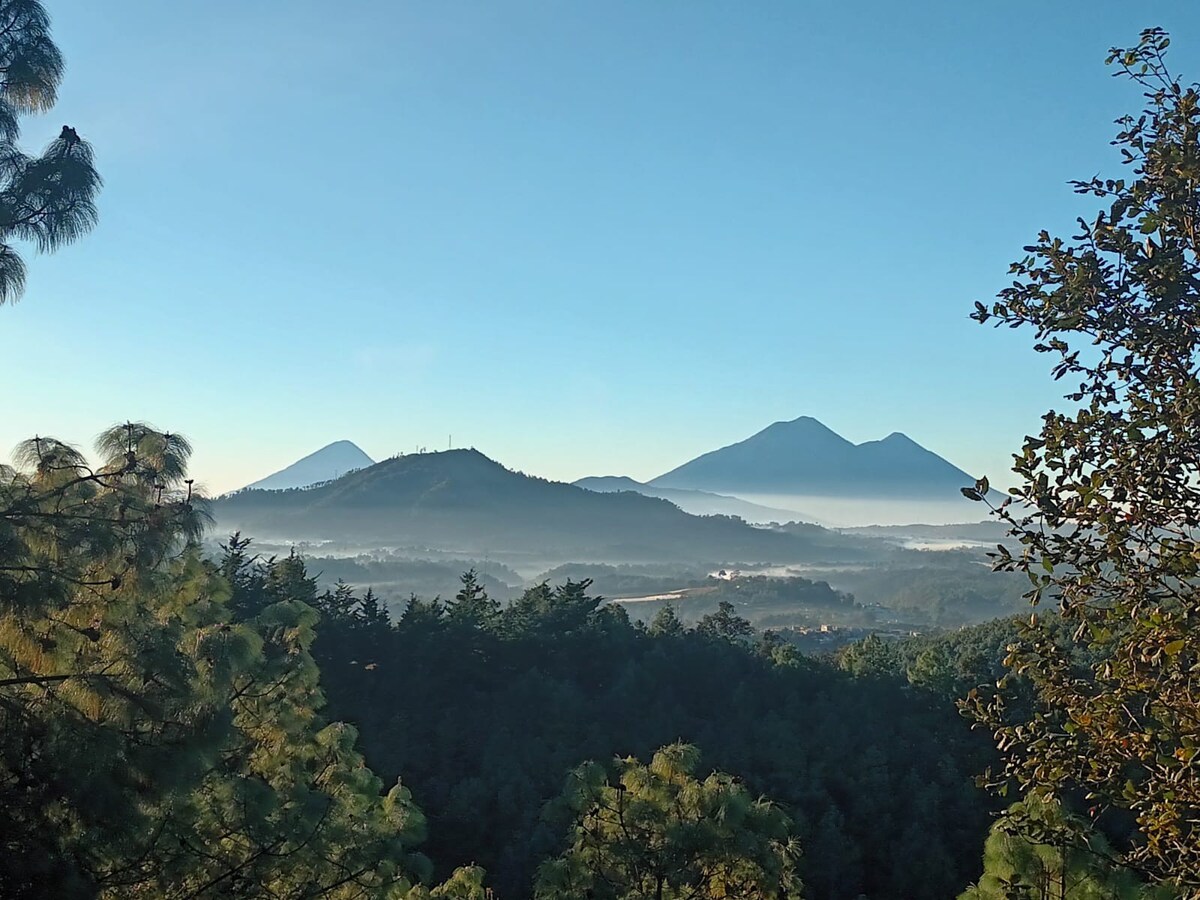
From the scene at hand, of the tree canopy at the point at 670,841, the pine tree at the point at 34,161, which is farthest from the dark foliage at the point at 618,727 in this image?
the pine tree at the point at 34,161

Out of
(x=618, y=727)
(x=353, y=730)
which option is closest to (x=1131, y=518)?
(x=353, y=730)

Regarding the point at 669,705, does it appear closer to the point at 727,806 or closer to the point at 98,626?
the point at 727,806

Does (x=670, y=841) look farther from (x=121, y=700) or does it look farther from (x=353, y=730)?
Answer: (x=121, y=700)

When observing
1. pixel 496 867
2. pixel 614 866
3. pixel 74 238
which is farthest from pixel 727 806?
pixel 496 867

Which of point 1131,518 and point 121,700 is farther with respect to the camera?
point 121,700

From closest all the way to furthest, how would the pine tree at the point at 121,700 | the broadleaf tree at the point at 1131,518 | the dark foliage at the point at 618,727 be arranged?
the broadleaf tree at the point at 1131,518
the pine tree at the point at 121,700
the dark foliage at the point at 618,727

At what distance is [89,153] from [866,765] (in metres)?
25.8

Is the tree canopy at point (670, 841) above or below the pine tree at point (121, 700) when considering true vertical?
below

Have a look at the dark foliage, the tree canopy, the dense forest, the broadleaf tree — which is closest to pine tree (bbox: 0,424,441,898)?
the dense forest

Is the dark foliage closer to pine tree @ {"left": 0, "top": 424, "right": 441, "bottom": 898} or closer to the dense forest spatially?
the dense forest

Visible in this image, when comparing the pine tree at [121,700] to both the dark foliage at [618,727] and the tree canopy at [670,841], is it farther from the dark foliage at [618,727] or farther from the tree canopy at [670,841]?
the dark foliage at [618,727]

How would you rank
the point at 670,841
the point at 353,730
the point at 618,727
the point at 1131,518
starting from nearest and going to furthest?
the point at 1131,518, the point at 670,841, the point at 353,730, the point at 618,727

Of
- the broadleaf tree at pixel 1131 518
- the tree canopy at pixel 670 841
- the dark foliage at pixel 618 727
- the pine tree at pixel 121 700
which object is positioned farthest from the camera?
the dark foliage at pixel 618 727

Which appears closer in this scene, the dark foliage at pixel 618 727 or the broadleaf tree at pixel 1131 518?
the broadleaf tree at pixel 1131 518
